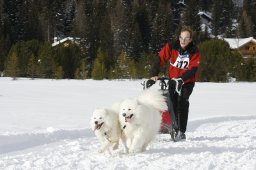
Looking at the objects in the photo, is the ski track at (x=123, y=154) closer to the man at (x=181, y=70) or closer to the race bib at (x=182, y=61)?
the man at (x=181, y=70)

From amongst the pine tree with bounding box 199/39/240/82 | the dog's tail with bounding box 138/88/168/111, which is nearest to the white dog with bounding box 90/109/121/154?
the dog's tail with bounding box 138/88/168/111

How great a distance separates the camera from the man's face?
6.62 meters

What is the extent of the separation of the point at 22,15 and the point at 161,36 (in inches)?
658

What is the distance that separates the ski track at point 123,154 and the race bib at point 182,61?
3.60 ft

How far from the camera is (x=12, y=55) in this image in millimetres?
38219

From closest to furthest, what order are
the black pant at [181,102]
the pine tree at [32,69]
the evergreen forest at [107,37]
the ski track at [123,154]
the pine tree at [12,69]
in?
1. the ski track at [123,154]
2. the black pant at [181,102]
3. the pine tree at [12,69]
4. the evergreen forest at [107,37]
5. the pine tree at [32,69]

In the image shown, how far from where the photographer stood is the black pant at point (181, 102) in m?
6.81

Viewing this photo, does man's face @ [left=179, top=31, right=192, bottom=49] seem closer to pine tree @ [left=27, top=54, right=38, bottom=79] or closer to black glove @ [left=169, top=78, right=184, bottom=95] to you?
black glove @ [left=169, top=78, right=184, bottom=95]

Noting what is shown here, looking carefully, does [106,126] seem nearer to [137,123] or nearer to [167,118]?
[137,123]

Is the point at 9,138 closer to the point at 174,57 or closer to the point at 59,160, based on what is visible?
the point at 59,160

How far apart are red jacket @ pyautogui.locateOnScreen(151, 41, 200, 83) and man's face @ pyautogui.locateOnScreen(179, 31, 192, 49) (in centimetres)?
7

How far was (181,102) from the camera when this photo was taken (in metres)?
6.86

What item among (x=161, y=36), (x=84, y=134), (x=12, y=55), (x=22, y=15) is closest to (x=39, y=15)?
(x=22, y=15)

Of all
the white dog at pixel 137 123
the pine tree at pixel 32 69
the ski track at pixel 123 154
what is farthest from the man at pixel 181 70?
the pine tree at pixel 32 69
